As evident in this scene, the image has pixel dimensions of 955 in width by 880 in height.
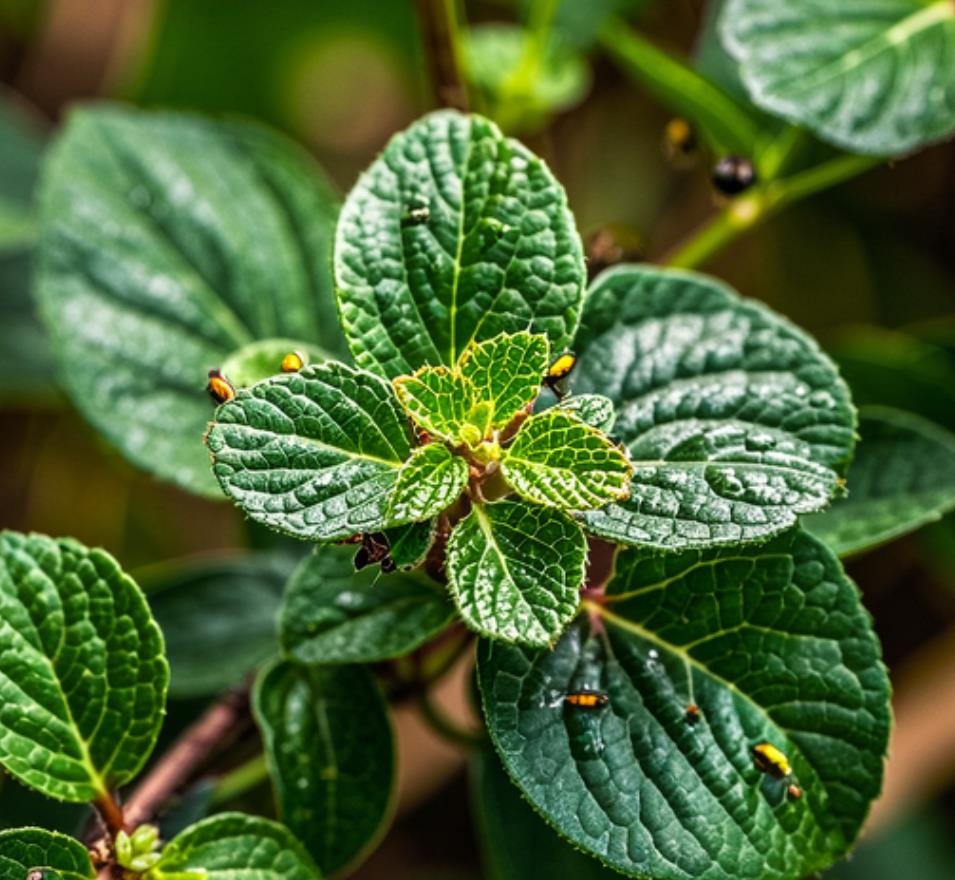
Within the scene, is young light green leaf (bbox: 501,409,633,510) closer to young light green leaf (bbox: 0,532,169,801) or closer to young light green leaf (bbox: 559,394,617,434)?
young light green leaf (bbox: 559,394,617,434)

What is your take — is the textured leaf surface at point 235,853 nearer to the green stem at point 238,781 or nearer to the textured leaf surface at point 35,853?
the textured leaf surface at point 35,853

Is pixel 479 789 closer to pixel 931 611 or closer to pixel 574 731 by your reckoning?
pixel 574 731

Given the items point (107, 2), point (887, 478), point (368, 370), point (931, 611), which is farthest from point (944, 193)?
point (107, 2)

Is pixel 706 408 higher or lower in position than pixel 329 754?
higher

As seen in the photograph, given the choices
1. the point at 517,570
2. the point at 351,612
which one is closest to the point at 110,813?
the point at 351,612

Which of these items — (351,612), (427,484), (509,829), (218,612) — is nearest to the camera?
(427,484)

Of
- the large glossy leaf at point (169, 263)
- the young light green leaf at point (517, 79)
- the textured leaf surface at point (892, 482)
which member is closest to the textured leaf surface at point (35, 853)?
the large glossy leaf at point (169, 263)

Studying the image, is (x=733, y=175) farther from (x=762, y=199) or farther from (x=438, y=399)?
(x=438, y=399)
